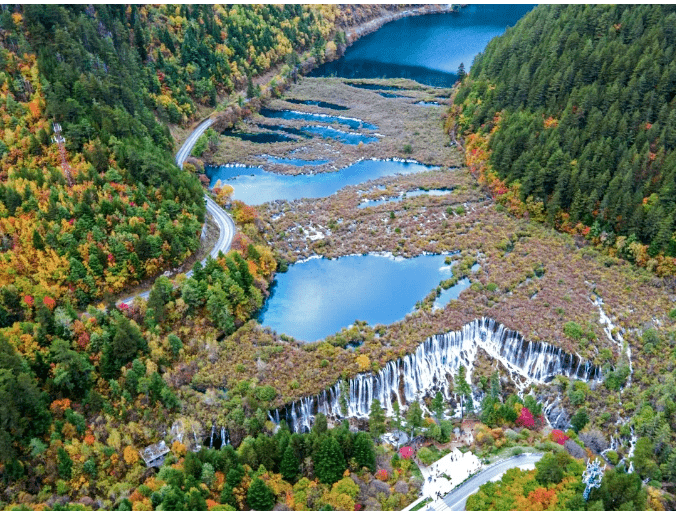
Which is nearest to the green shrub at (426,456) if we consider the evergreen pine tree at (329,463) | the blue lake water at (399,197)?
the evergreen pine tree at (329,463)

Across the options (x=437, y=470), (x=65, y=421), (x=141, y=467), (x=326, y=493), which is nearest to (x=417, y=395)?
(x=437, y=470)

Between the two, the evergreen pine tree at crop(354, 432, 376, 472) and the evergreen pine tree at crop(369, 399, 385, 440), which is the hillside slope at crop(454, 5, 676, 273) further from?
the evergreen pine tree at crop(354, 432, 376, 472)

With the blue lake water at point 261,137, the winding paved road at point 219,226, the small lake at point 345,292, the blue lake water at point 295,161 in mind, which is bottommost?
the small lake at point 345,292

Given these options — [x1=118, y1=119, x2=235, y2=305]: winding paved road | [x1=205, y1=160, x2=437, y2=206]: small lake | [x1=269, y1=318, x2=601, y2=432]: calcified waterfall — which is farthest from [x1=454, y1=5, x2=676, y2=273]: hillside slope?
[x1=118, y1=119, x2=235, y2=305]: winding paved road

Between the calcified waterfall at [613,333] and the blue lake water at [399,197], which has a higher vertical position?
the blue lake water at [399,197]

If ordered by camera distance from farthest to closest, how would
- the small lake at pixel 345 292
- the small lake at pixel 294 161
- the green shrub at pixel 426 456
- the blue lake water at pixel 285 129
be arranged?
the blue lake water at pixel 285 129
the small lake at pixel 294 161
the small lake at pixel 345 292
the green shrub at pixel 426 456

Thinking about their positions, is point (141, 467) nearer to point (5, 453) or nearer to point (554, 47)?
point (5, 453)

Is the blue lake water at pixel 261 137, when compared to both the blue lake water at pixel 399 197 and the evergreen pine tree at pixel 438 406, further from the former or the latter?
the evergreen pine tree at pixel 438 406

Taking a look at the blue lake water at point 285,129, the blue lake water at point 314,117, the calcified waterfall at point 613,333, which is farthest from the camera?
the blue lake water at point 314,117
